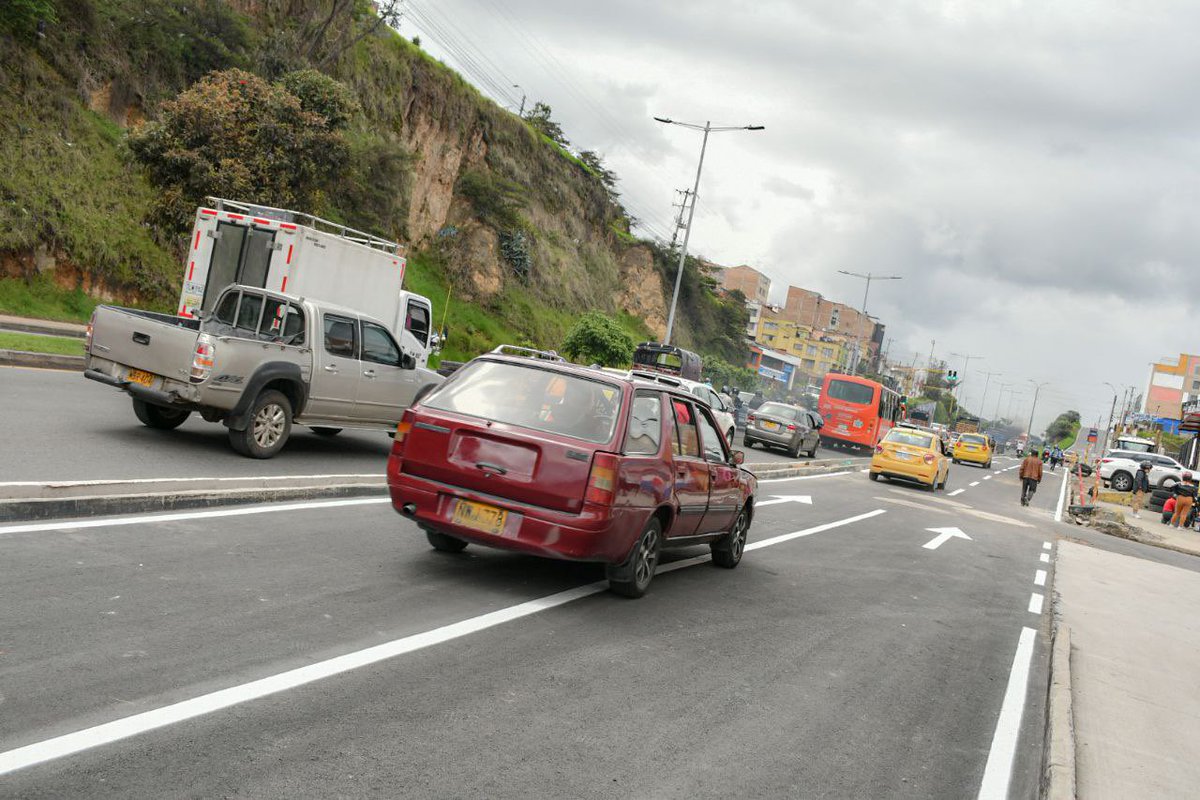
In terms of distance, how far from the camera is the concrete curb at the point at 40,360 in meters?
16.0

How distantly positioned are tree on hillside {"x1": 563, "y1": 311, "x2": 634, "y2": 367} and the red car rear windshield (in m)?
39.2

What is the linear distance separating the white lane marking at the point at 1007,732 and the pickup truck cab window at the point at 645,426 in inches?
115

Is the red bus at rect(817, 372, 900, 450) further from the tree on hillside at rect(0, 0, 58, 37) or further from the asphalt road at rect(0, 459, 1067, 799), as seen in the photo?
the asphalt road at rect(0, 459, 1067, 799)

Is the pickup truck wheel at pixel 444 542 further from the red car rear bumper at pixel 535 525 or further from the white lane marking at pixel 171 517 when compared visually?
the white lane marking at pixel 171 517

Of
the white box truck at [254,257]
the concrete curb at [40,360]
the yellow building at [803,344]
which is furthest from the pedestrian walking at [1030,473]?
the yellow building at [803,344]

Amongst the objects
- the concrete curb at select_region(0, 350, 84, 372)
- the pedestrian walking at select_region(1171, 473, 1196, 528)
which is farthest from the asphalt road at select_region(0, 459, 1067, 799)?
the pedestrian walking at select_region(1171, 473, 1196, 528)

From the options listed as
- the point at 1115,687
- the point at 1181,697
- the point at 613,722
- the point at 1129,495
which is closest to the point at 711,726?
the point at 613,722

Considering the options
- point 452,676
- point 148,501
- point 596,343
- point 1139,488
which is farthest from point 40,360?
point 596,343

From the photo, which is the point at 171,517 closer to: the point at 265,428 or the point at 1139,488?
the point at 265,428

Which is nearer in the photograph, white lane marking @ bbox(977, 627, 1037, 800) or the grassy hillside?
white lane marking @ bbox(977, 627, 1037, 800)

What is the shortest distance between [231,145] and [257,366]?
1867 centimetres

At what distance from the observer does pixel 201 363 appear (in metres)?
10.3

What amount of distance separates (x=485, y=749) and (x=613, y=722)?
0.80 metres

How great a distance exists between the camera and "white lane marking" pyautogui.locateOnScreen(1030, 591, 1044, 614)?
999cm
